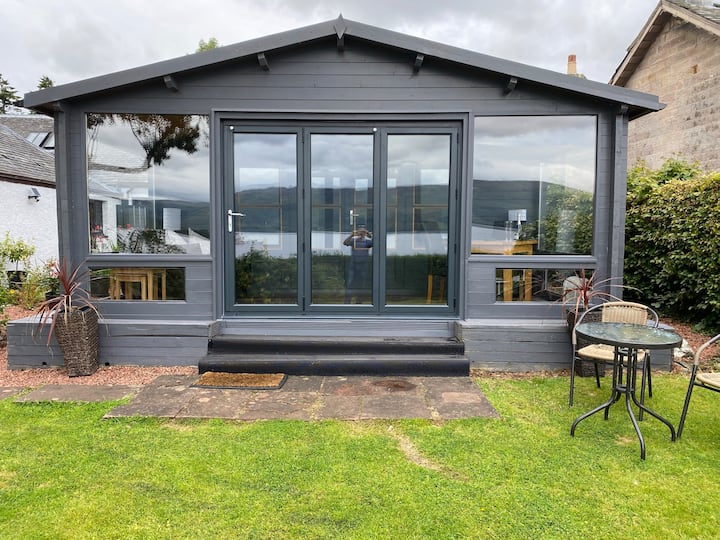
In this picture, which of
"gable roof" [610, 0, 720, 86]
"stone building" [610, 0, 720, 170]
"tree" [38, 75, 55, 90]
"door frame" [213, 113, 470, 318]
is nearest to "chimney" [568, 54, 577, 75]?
"stone building" [610, 0, 720, 170]

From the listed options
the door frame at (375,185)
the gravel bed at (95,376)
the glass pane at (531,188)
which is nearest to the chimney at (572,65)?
the glass pane at (531,188)

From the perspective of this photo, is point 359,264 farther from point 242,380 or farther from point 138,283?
point 138,283

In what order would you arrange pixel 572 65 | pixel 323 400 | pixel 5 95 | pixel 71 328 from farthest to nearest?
pixel 5 95 → pixel 572 65 → pixel 71 328 → pixel 323 400

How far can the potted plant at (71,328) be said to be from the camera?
13.4 ft

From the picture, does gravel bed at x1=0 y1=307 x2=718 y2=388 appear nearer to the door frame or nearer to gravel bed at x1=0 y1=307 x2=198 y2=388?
gravel bed at x1=0 y1=307 x2=198 y2=388

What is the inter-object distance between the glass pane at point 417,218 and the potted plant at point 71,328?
2854 millimetres

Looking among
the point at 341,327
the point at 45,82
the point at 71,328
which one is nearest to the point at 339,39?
the point at 341,327

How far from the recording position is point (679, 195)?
5.27 m

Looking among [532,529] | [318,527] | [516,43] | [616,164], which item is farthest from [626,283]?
[516,43]

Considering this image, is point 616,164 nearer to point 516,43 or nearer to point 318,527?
point 318,527

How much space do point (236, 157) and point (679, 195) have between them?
4.99 m

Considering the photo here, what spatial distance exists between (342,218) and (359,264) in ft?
1.67

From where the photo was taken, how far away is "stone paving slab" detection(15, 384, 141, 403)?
11.7 feet

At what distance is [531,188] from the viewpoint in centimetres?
465
